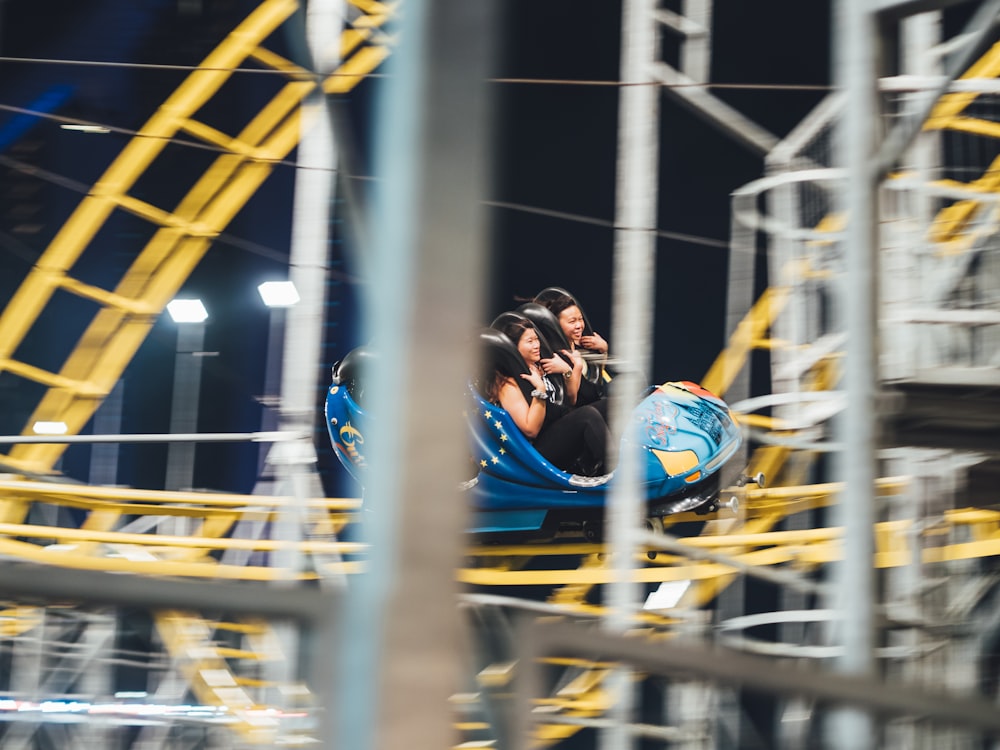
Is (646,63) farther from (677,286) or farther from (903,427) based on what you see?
(677,286)

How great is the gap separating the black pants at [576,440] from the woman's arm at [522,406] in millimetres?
89

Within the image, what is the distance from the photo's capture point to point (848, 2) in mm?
2982

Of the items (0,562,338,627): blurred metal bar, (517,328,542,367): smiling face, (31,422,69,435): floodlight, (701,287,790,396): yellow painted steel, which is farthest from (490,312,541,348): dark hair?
(0,562,338,627): blurred metal bar

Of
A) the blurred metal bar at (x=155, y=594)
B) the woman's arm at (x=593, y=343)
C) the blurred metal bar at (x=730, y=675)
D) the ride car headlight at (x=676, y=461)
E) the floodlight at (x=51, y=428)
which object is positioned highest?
the woman's arm at (x=593, y=343)

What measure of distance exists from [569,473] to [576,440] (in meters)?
0.18

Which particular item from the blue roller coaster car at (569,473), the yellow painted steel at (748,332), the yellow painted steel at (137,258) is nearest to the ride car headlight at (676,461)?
the blue roller coaster car at (569,473)

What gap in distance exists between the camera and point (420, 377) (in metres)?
1.20

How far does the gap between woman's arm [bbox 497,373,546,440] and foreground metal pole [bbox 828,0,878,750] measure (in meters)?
4.00

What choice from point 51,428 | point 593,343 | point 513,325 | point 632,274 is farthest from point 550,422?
point 51,428

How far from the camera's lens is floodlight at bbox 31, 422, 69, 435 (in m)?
8.57

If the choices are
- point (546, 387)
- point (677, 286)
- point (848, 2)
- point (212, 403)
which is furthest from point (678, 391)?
point (212, 403)

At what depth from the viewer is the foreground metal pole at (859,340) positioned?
8.97 feet

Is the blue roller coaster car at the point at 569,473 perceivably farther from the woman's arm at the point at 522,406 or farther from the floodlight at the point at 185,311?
the floodlight at the point at 185,311

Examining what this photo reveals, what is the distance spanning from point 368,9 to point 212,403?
188 inches
